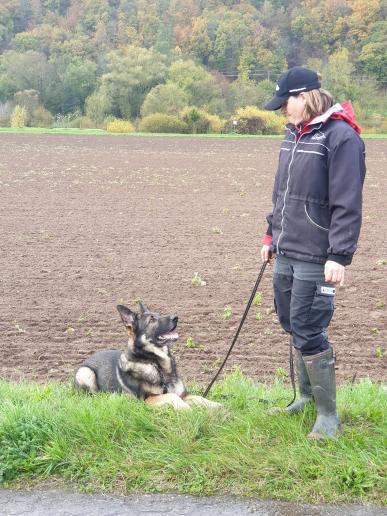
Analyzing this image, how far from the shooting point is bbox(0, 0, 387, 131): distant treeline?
86.1 meters

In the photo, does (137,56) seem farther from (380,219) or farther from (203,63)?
(380,219)

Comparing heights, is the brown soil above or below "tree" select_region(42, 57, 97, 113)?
below

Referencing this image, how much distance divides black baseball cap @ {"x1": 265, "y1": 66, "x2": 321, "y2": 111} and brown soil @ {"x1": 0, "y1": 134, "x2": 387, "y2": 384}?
3.26 meters

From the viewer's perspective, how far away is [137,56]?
93.0 meters

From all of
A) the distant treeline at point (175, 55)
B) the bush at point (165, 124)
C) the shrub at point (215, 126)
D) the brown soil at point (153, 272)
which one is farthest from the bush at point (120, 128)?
the brown soil at point (153, 272)

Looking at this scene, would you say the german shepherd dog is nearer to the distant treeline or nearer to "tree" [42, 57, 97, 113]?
the distant treeline

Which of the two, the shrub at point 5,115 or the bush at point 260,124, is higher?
the bush at point 260,124

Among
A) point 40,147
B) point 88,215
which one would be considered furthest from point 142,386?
point 40,147

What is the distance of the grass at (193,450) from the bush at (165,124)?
64.0 meters

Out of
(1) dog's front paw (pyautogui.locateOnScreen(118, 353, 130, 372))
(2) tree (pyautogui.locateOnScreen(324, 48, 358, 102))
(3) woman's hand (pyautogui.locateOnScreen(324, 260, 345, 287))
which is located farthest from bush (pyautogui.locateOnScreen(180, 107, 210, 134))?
(3) woman's hand (pyautogui.locateOnScreen(324, 260, 345, 287))

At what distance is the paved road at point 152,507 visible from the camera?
10.7 ft

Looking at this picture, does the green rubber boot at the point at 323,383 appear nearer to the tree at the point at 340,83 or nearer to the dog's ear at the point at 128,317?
the dog's ear at the point at 128,317

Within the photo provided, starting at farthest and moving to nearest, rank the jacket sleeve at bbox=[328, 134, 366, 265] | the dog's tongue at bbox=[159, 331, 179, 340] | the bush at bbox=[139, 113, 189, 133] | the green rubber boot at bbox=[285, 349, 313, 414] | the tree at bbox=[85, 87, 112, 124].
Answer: the tree at bbox=[85, 87, 112, 124] → the bush at bbox=[139, 113, 189, 133] → the dog's tongue at bbox=[159, 331, 179, 340] → the green rubber boot at bbox=[285, 349, 313, 414] → the jacket sleeve at bbox=[328, 134, 366, 265]

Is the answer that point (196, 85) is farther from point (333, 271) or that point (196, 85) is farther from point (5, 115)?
point (333, 271)
